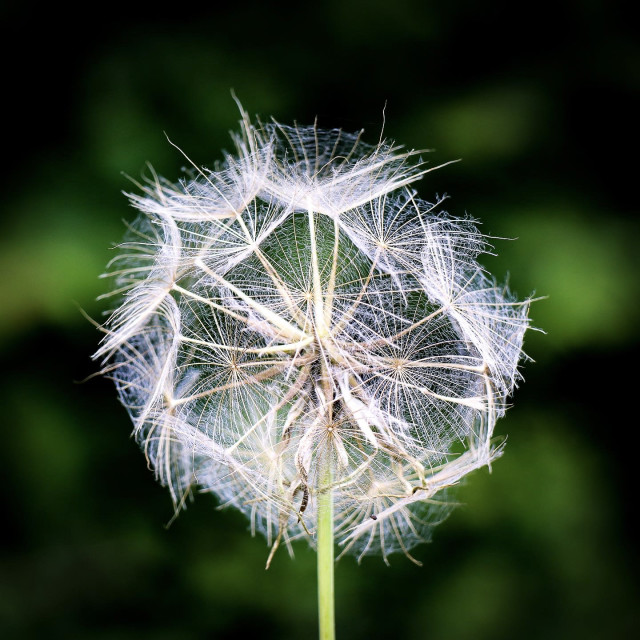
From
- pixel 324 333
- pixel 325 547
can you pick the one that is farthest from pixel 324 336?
pixel 325 547

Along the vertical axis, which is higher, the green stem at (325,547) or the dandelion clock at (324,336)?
the dandelion clock at (324,336)

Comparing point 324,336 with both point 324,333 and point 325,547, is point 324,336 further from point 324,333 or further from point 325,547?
point 325,547

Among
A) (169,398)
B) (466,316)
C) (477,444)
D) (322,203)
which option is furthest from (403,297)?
(169,398)

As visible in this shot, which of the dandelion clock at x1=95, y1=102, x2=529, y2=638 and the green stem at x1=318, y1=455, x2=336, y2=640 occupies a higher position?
the dandelion clock at x1=95, y1=102, x2=529, y2=638

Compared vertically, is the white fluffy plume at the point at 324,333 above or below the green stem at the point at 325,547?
above

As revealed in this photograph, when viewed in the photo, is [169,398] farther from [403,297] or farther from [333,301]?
[403,297]

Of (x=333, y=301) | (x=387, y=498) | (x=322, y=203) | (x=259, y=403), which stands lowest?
(x=387, y=498)
